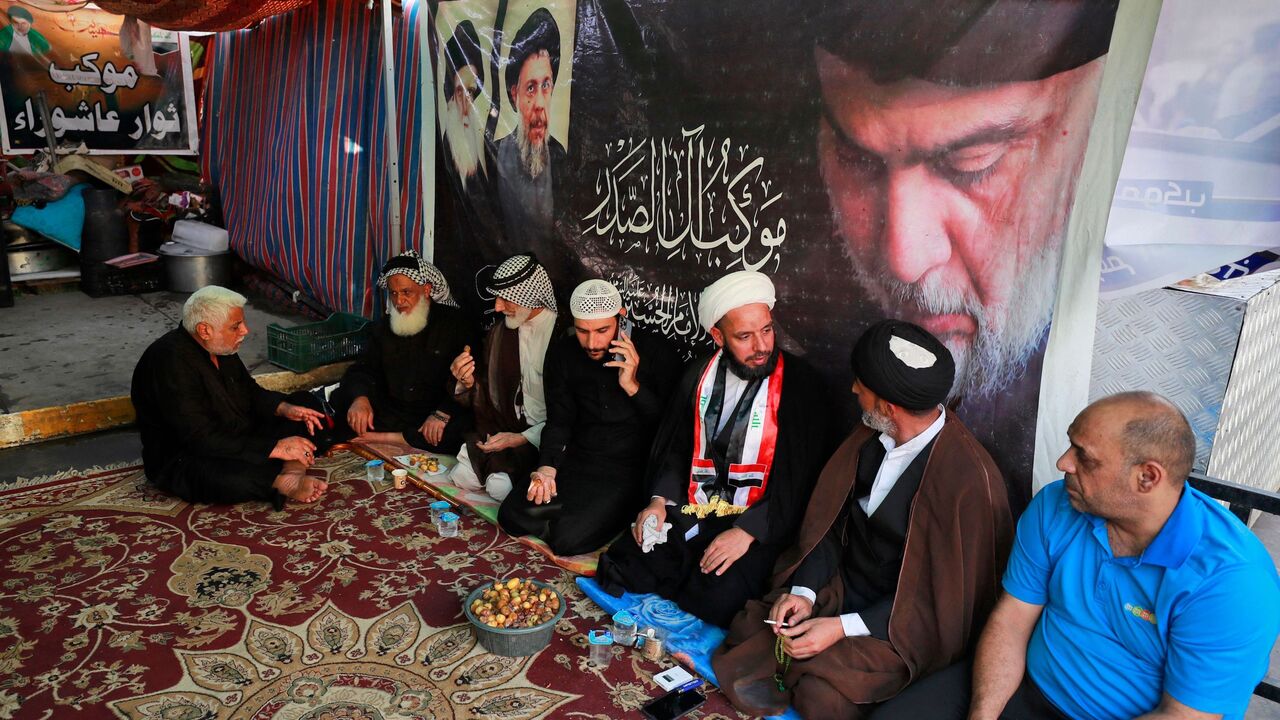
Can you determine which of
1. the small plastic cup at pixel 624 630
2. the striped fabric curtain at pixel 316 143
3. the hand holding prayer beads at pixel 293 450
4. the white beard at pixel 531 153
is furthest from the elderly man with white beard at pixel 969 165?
the striped fabric curtain at pixel 316 143

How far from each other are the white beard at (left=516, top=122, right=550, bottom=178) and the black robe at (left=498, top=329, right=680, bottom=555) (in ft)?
3.96

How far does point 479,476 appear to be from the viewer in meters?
4.44

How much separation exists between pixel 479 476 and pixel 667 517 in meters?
1.30

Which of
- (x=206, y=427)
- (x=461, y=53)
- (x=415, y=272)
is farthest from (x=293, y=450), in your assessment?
(x=461, y=53)

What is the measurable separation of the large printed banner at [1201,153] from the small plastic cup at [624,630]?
1944 mm

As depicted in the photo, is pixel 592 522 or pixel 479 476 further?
pixel 479 476

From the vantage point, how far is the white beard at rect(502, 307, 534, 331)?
4504mm

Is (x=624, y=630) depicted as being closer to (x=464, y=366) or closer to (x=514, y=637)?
(x=514, y=637)

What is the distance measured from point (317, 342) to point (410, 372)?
1.28 meters

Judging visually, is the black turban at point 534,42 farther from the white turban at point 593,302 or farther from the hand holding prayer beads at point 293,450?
the hand holding prayer beads at point 293,450

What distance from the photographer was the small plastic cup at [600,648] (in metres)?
2.97

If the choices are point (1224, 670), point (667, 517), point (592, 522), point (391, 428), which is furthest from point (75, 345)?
point (1224, 670)

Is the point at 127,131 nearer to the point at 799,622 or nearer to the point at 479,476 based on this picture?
the point at 479,476

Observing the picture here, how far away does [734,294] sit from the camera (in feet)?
11.0
